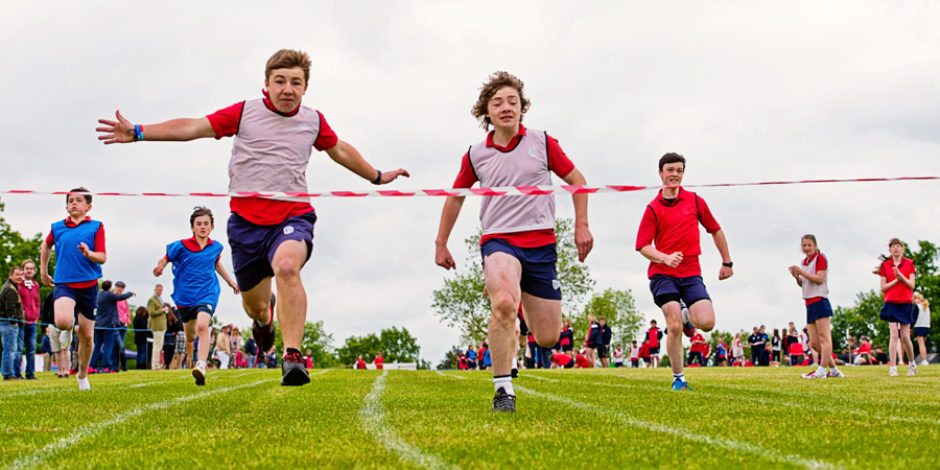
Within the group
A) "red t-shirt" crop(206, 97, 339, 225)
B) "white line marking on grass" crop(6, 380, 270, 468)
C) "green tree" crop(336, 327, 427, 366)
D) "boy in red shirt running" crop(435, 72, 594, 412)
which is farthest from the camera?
"green tree" crop(336, 327, 427, 366)

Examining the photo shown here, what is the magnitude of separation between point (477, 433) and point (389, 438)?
45 centimetres

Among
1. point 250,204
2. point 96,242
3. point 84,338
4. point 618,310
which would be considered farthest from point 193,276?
point 618,310

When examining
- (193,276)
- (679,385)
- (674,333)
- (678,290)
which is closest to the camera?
(679,385)

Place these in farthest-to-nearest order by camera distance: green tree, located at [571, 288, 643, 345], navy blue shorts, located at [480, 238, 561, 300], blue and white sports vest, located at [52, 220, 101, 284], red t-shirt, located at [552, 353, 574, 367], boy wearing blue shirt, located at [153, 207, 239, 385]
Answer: green tree, located at [571, 288, 643, 345]
red t-shirt, located at [552, 353, 574, 367]
boy wearing blue shirt, located at [153, 207, 239, 385]
blue and white sports vest, located at [52, 220, 101, 284]
navy blue shorts, located at [480, 238, 561, 300]

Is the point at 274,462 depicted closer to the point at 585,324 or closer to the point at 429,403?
the point at 429,403

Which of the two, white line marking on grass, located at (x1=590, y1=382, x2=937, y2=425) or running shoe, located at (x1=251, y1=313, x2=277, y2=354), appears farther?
running shoe, located at (x1=251, y1=313, x2=277, y2=354)

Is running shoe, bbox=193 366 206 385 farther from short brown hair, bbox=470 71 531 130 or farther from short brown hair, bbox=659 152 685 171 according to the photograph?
short brown hair, bbox=659 152 685 171

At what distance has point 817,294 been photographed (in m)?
12.7

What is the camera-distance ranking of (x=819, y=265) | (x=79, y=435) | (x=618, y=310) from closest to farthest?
(x=79, y=435)
(x=819, y=265)
(x=618, y=310)

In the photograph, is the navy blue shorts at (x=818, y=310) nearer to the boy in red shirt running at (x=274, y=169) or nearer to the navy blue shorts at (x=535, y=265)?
the navy blue shorts at (x=535, y=265)

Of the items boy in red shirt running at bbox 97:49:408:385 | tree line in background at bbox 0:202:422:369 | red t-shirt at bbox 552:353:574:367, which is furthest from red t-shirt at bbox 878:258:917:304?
tree line in background at bbox 0:202:422:369

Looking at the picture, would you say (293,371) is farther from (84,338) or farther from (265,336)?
(84,338)

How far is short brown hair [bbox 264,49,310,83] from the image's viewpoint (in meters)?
6.09

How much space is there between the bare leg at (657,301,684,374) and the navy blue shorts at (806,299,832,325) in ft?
15.6
